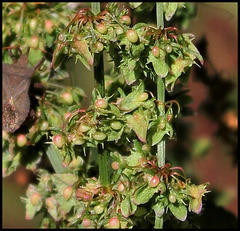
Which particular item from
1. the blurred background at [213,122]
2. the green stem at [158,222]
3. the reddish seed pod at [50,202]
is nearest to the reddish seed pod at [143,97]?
the green stem at [158,222]

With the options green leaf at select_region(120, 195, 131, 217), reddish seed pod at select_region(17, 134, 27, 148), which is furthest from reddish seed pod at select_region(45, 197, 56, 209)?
green leaf at select_region(120, 195, 131, 217)

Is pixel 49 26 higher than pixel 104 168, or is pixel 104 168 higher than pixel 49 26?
pixel 49 26

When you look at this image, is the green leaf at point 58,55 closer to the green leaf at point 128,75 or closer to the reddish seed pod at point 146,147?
the green leaf at point 128,75

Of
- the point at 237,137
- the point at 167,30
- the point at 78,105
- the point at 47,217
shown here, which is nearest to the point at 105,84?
the point at 78,105

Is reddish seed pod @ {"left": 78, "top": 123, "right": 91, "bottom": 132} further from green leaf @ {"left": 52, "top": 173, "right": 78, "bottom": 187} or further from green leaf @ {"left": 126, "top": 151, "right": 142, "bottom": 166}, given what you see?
green leaf @ {"left": 52, "top": 173, "right": 78, "bottom": 187}

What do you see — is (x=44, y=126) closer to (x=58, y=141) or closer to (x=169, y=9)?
(x=58, y=141)

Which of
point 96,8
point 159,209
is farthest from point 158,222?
point 96,8

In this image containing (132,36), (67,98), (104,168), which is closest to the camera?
(132,36)
